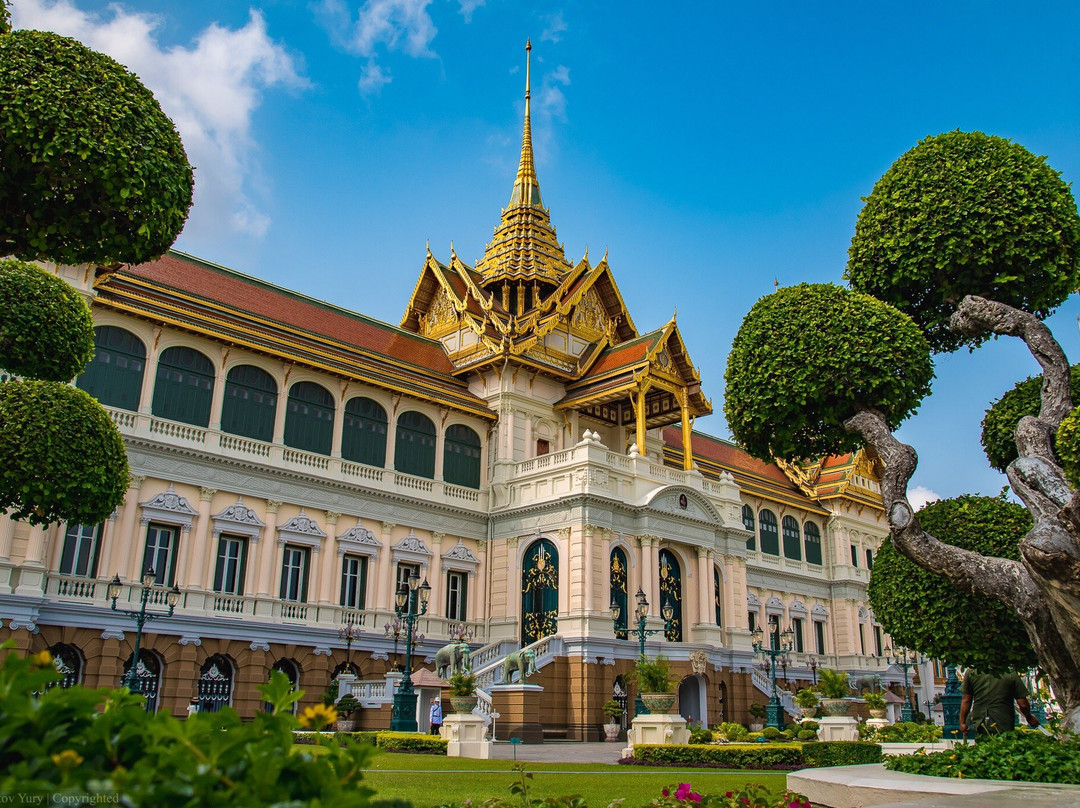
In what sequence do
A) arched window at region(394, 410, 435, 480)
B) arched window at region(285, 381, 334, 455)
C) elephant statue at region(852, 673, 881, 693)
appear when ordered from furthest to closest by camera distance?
elephant statue at region(852, 673, 881, 693), arched window at region(394, 410, 435, 480), arched window at region(285, 381, 334, 455)

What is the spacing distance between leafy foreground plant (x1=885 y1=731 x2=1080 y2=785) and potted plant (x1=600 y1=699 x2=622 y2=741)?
18.5m

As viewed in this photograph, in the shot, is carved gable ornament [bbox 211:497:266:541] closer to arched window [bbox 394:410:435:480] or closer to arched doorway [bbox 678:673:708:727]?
arched window [bbox 394:410:435:480]

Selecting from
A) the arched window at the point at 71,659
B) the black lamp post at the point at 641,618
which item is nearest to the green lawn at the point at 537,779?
the black lamp post at the point at 641,618

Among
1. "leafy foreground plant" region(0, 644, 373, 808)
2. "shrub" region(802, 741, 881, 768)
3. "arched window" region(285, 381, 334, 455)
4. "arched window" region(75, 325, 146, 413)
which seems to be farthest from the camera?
"arched window" region(285, 381, 334, 455)

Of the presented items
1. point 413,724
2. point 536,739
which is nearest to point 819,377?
point 413,724

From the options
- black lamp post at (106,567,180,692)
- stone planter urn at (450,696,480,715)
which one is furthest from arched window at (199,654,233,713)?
stone planter urn at (450,696,480,715)

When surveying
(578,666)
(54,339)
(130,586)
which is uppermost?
(54,339)

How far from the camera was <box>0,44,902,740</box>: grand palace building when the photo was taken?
25.2 m

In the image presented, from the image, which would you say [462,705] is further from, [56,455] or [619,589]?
[619,589]

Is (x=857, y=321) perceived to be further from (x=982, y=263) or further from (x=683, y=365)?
(x=683, y=365)

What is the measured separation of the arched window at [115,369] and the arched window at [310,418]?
4.86 m

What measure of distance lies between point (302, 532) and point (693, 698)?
14.8 metres

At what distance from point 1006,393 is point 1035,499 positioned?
3.25 metres

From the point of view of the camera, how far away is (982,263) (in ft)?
43.2
